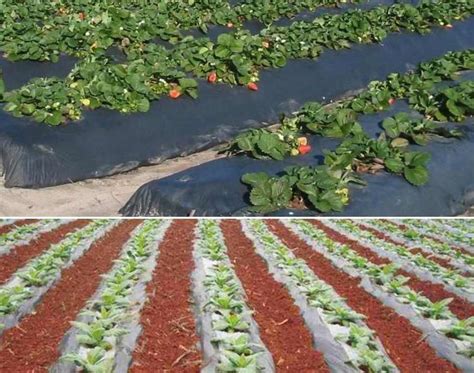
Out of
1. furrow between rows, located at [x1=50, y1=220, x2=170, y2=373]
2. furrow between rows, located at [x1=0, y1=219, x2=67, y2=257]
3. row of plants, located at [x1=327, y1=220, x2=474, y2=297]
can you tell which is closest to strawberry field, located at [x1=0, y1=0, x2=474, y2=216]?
row of plants, located at [x1=327, y1=220, x2=474, y2=297]

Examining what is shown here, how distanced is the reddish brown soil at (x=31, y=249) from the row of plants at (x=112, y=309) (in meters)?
0.54

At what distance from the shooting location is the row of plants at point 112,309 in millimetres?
2598

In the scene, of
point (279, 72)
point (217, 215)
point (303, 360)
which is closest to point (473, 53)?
point (279, 72)

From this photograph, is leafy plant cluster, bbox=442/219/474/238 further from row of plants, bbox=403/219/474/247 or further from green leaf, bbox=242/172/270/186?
green leaf, bbox=242/172/270/186

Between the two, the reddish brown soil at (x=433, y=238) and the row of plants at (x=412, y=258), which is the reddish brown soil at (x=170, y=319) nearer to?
the row of plants at (x=412, y=258)

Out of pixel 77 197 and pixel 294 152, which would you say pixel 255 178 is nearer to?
pixel 294 152

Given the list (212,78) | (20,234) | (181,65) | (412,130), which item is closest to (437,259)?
(412,130)

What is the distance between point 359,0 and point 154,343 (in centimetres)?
1141

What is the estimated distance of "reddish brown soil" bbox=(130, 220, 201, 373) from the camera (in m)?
2.71

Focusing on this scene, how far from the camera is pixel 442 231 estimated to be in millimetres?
4875

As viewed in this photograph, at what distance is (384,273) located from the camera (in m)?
3.95

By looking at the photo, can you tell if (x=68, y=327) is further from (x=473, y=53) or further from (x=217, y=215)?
(x=473, y=53)

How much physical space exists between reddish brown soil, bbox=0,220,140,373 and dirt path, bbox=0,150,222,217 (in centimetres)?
92

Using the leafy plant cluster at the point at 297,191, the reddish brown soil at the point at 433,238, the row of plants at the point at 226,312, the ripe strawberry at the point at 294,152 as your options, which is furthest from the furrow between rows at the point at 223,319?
the ripe strawberry at the point at 294,152
